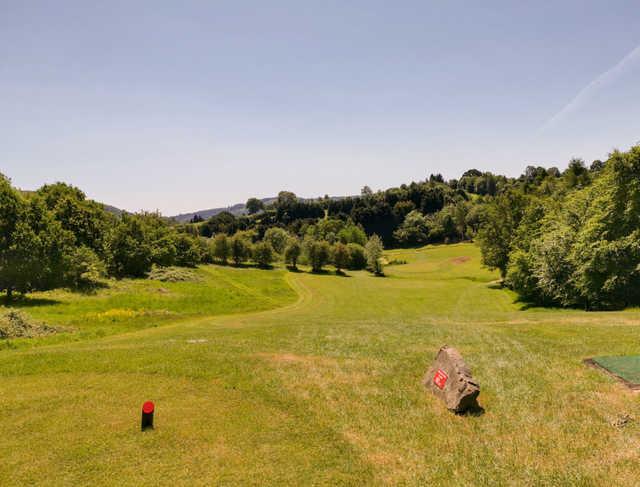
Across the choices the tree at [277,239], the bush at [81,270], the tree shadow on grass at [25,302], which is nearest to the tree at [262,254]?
the tree at [277,239]

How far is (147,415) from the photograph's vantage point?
12031 millimetres

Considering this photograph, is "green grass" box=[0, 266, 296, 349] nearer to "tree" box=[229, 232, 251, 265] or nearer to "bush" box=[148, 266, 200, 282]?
"bush" box=[148, 266, 200, 282]

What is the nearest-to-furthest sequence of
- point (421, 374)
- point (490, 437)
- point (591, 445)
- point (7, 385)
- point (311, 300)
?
1. point (591, 445)
2. point (490, 437)
3. point (7, 385)
4. point (421, 374)
5. point (311, 300)

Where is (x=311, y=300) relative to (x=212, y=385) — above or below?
below

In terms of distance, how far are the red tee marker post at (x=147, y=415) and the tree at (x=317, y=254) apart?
103854 millimetres

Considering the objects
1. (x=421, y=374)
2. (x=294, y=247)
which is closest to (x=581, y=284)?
(x=421, y=374)

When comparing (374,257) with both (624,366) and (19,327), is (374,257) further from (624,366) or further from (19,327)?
(624,366)

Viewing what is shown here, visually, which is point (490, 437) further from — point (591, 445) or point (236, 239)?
point (236, 239)

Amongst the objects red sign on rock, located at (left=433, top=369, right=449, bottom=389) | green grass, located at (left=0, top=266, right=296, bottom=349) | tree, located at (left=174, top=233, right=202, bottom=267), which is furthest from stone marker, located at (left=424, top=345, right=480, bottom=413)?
tree, located at (left=174, top=233, right=202, bottom=267)

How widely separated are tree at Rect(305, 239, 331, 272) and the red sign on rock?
100 meters

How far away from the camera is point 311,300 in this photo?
71.8m

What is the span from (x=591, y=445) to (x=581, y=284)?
3944 cm

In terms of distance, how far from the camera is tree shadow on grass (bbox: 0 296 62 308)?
42469mm

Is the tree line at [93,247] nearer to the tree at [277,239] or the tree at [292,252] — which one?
the tree at [292,252]
